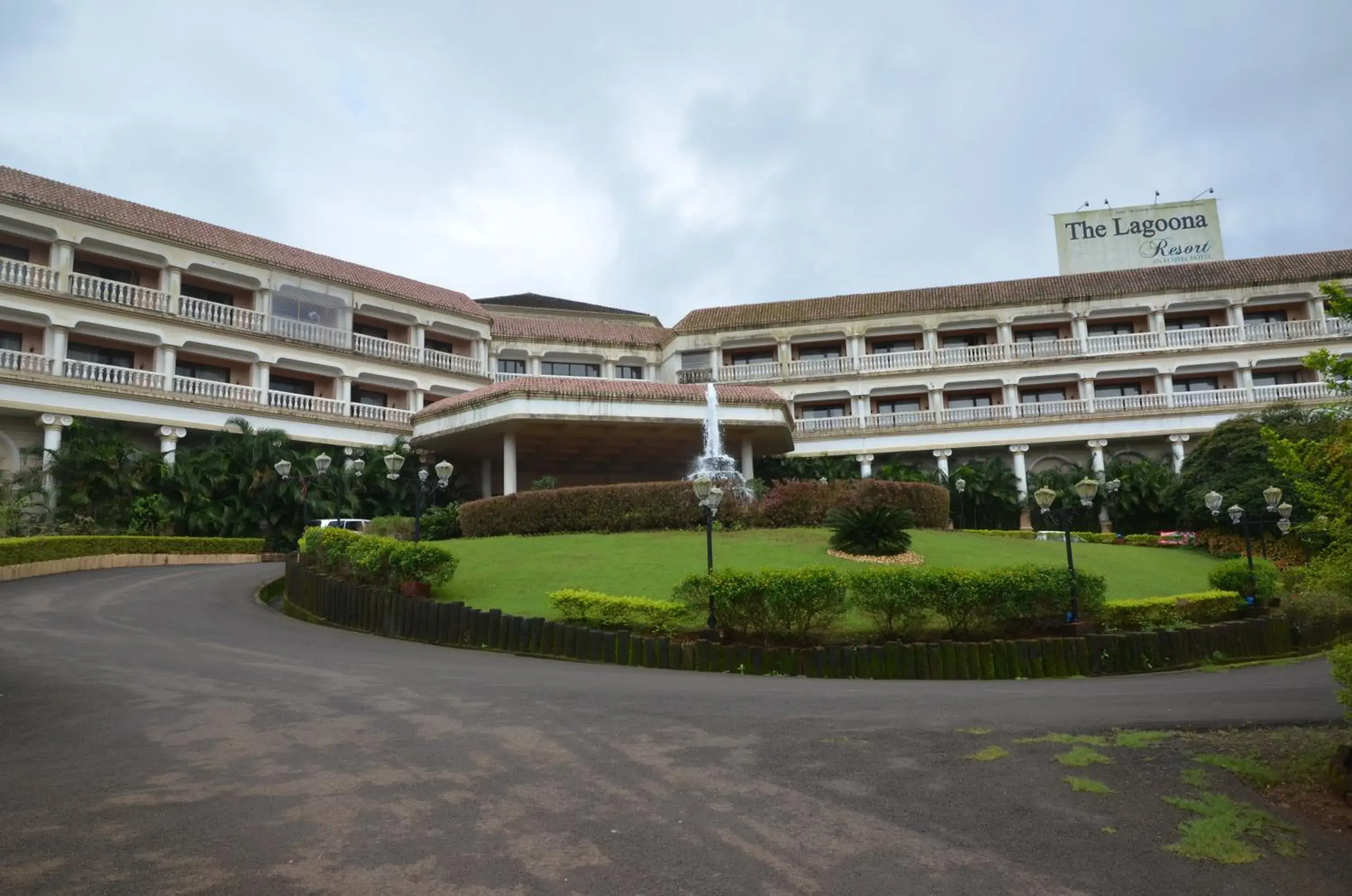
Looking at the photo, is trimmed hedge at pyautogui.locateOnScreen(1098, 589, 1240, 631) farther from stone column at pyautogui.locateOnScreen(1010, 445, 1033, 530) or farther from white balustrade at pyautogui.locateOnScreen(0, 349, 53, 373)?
white balustrade at pyautogui.locateOnScreen(0, 349, 53, 373)

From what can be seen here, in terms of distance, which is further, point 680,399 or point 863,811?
point 680,399

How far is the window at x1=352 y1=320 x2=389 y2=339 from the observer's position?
38.9 m

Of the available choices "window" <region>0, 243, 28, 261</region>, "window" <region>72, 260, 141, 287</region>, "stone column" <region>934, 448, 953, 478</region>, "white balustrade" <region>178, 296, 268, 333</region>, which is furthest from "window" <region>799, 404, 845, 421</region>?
"window" <region>0, 243, 28, 261</region>

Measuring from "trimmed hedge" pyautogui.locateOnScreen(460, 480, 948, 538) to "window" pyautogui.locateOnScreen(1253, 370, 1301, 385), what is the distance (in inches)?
1131

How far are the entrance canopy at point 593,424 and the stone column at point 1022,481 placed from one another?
12087 mm

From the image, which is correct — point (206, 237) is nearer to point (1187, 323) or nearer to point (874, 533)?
point (874, 533)

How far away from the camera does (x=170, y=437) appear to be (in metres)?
29.9

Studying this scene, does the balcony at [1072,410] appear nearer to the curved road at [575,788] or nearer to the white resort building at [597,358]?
the white resort building at [597,358]

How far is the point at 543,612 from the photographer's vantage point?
14906mm

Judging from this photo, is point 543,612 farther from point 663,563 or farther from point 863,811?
point 863,811

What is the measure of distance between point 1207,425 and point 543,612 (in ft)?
115

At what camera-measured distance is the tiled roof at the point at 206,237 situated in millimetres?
29578

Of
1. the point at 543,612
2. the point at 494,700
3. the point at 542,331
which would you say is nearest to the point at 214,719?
the point at 494,700

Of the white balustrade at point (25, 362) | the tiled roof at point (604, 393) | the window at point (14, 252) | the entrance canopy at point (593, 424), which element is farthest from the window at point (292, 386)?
the tiled roof at point (604, 393)
